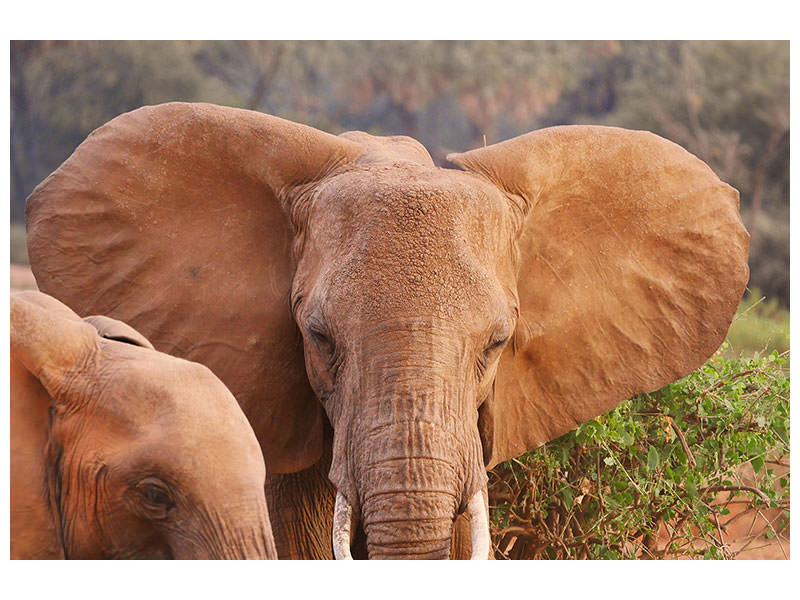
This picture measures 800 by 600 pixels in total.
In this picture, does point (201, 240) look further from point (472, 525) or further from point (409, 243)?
point (472, 525)

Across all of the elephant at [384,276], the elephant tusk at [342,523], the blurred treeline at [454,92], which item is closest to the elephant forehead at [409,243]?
the elephant at [384,276]

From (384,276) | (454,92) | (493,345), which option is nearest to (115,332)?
(384,276)

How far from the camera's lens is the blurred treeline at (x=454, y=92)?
12.3 metres

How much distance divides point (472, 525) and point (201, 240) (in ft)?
3.47

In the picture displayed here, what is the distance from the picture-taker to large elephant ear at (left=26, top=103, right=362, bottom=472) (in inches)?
143

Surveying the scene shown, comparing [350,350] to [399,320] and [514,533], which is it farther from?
[514,533]

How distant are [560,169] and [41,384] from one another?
1.68 metres

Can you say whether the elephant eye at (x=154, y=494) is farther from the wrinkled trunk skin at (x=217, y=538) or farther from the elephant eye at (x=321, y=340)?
the elephant eye at (x=321, y=340)

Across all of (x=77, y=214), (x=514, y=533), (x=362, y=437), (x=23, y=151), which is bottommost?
(x=23, y=151)

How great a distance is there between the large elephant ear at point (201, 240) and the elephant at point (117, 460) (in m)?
1.17

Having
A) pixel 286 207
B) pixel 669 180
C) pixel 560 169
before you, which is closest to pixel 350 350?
pixel 286 207

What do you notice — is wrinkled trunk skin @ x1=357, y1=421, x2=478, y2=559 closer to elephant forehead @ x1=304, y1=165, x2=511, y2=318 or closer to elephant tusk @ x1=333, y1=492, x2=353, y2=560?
elephant tusk @ x1=333, y1=492, x2=353, y2=560

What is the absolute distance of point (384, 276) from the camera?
10.4ft

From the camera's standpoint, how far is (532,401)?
3811 mm
